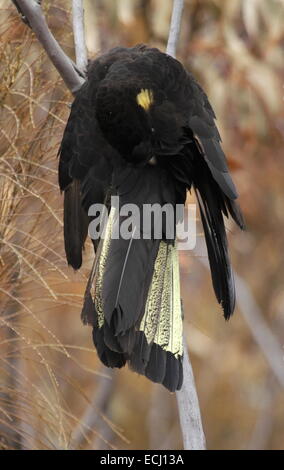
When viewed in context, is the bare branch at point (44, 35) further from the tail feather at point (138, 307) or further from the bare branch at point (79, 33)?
the tail feather at point (138, 307)

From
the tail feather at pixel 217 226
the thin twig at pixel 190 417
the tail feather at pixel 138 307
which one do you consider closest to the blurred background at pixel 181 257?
the tail feather at pixel 138 307

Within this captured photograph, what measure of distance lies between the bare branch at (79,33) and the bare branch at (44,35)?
0.53 feet

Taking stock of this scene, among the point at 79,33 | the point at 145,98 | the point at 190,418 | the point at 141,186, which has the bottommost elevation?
the point at 190,418

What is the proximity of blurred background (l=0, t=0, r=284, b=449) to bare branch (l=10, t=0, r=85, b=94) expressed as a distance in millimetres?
171

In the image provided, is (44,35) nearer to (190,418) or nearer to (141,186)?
(141,186)

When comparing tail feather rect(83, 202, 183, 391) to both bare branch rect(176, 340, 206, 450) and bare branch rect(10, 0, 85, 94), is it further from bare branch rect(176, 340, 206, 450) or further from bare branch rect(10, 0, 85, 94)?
bare branch rect(10, 0, 85, 94)

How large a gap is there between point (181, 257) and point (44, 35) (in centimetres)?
98

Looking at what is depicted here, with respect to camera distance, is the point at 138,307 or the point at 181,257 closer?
the point at 138,307

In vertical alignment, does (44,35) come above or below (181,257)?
above

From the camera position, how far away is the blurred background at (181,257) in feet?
8.31

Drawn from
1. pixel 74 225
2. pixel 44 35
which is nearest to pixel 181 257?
pixel 74 225

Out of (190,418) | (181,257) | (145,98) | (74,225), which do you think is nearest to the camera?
(190,418)

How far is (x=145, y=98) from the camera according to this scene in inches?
94.3

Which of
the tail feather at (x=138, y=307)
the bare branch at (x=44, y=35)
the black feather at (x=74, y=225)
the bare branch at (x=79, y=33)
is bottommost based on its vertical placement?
the tail feather at (x=138, y=307)
